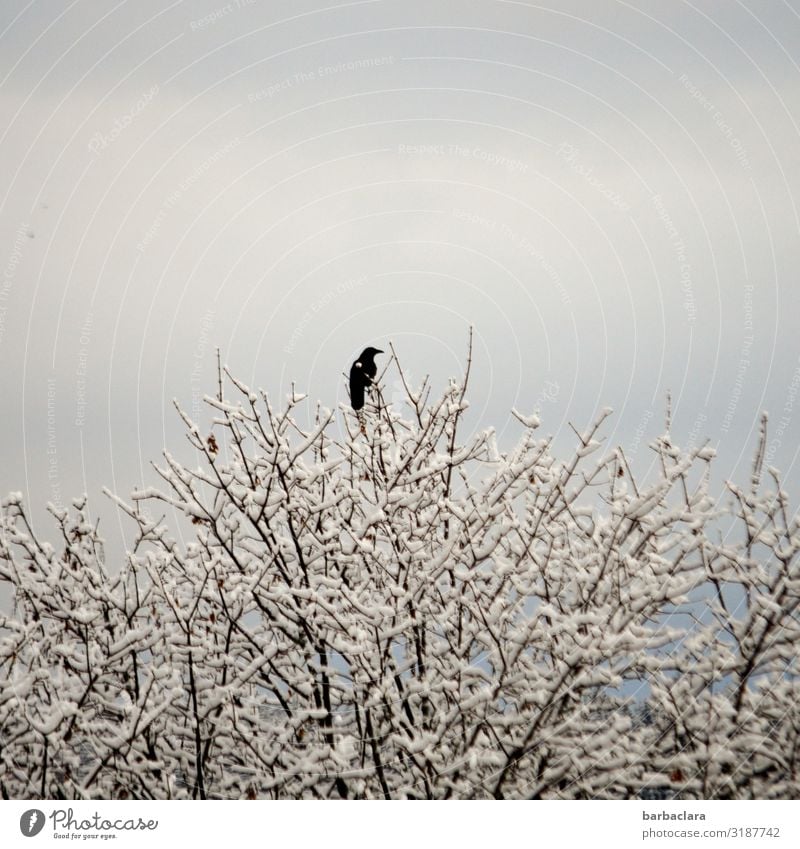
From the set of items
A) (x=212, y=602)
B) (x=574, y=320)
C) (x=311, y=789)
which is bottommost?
(x=311, y=789)

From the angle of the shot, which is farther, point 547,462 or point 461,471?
point 461,471

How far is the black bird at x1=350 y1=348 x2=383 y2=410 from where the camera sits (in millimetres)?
5824

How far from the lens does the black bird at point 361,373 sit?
5.82 metres

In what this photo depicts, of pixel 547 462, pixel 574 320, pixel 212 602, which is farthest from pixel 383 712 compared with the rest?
pixel 574 320

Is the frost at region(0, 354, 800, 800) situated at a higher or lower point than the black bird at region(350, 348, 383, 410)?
lower

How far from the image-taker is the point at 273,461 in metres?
4.79

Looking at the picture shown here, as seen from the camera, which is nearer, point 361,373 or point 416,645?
point 416,645

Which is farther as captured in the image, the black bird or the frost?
the black bird

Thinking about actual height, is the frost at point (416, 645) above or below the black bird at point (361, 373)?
below

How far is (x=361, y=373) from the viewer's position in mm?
5832

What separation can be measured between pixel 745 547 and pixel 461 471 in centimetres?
219

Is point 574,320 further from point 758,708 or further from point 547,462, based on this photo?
point 758,708

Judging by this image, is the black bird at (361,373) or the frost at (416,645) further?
the black bird at (361,373)

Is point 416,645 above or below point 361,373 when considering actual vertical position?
below
